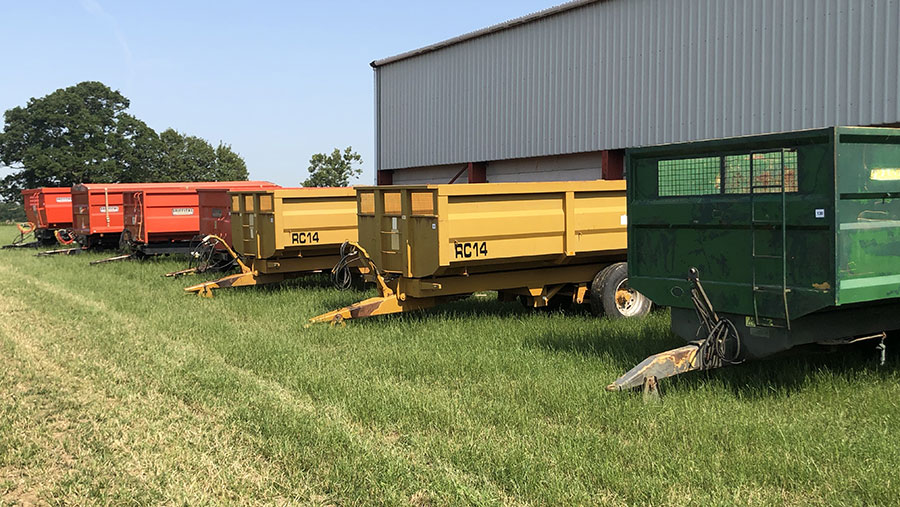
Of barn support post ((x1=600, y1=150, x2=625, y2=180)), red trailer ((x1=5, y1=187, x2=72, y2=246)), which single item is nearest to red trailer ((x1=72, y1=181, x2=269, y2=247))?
red trailer ((x1=5, y1=187, x2=72, y2=246))

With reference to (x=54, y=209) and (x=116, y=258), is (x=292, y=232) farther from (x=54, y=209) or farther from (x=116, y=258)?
(x=54, y=209)

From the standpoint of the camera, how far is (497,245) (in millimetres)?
9867

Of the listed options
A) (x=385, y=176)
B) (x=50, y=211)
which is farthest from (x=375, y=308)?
(x=50, y=211)

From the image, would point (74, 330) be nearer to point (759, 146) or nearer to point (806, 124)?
point (759, 146)

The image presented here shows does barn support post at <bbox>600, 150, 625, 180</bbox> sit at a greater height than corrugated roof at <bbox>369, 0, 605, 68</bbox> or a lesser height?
lesser

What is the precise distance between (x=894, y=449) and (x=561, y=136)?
15.5 metres

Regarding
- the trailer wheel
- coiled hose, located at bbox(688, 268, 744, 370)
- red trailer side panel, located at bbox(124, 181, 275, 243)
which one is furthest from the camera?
red trailer side panel, located at bbox(124, 181, 275, 243)

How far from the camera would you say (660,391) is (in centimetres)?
673

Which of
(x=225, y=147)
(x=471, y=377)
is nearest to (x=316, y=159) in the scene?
(x=225, y=147)

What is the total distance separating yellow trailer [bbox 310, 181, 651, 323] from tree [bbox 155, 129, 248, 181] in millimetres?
62527

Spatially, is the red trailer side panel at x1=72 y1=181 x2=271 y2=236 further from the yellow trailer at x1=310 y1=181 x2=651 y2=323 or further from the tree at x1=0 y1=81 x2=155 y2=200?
the tree at x1=0 y1=81 x2=155 y2=200

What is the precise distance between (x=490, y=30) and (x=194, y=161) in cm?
5414

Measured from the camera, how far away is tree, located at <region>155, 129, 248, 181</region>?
229ft

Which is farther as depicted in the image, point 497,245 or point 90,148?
point 90,148
